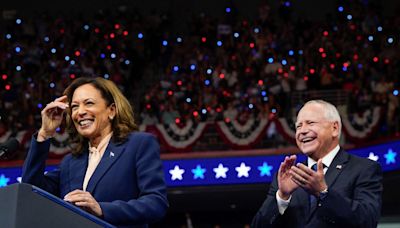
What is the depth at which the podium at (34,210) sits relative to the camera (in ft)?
7.67

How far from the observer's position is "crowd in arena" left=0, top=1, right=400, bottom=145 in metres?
12.6

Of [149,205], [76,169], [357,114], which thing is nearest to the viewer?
[149,205]

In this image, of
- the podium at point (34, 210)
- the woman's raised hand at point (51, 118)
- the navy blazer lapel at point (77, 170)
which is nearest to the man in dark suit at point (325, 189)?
the navy blazer lapel at point (77, 170)

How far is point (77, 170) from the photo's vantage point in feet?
10.4

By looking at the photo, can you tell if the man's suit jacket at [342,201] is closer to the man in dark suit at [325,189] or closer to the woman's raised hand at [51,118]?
the man in dark suit at [325,189]

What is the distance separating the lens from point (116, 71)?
14586mm

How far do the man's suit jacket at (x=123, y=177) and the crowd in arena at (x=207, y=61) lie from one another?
8.77 metres

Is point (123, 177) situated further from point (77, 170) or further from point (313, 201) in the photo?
point (313, 201)

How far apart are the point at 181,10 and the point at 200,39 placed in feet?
9.14

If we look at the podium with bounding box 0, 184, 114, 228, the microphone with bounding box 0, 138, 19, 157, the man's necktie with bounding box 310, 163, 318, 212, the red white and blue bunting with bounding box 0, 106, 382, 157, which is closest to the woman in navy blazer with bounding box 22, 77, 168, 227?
the microphone with bounding box 0, 138, 19, 157

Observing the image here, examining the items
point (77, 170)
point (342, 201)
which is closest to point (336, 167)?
point (342, 201)

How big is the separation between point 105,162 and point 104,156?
4 centimetres

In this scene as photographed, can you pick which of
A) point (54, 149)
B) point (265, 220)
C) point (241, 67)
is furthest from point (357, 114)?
point (265, 220)

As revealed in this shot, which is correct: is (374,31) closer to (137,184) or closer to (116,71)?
(116,71)
